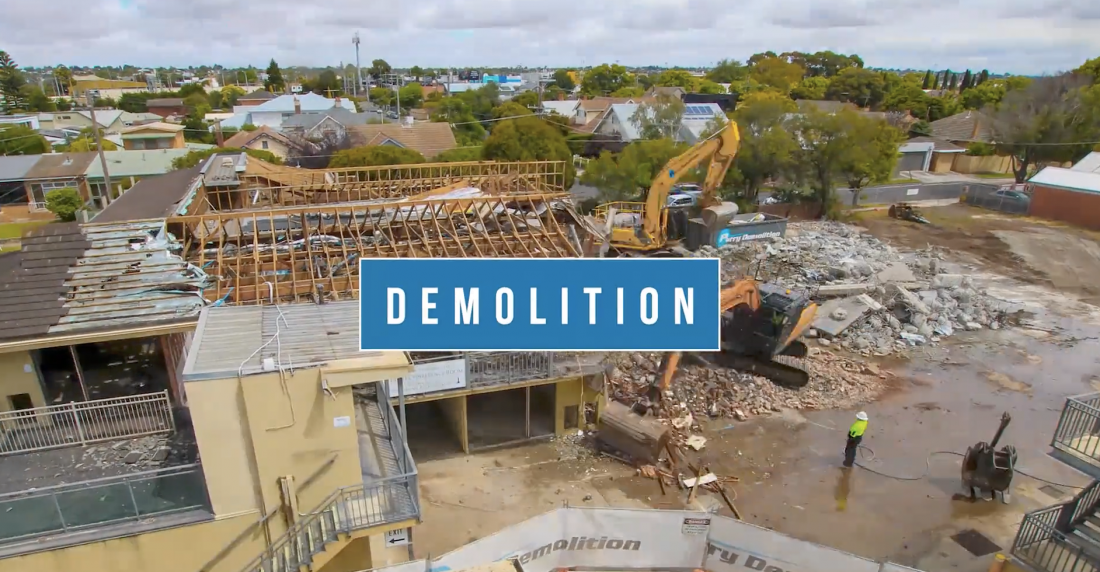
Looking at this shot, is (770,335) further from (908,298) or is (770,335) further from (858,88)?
(858,88)

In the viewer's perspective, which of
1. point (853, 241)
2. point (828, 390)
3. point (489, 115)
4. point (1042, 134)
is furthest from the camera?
point (489, 115)

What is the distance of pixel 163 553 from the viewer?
24.3 feet

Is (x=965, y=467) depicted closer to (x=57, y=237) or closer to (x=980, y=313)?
(x=980, y=313)

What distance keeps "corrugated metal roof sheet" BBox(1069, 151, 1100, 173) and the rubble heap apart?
29.2 meters

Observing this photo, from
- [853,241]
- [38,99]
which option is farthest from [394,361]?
[38,99]

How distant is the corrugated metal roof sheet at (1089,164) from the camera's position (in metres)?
35.8

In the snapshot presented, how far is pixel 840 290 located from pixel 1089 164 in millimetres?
26656

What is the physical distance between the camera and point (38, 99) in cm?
7712

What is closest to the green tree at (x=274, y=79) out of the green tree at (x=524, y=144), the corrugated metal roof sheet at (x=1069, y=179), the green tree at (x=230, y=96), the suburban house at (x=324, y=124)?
the green tree at (x=230, y=96)

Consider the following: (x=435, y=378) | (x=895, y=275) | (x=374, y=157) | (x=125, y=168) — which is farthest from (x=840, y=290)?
(x=125, y=168)

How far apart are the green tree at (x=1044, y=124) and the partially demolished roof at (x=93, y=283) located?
157 ft

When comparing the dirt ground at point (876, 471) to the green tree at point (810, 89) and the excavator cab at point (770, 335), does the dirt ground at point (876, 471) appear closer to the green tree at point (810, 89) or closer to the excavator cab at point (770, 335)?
the excavator cab at point (770, 335)

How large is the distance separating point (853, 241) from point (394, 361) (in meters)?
27.1

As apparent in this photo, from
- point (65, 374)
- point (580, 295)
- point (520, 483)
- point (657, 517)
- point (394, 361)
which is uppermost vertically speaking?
point (580, 295)
